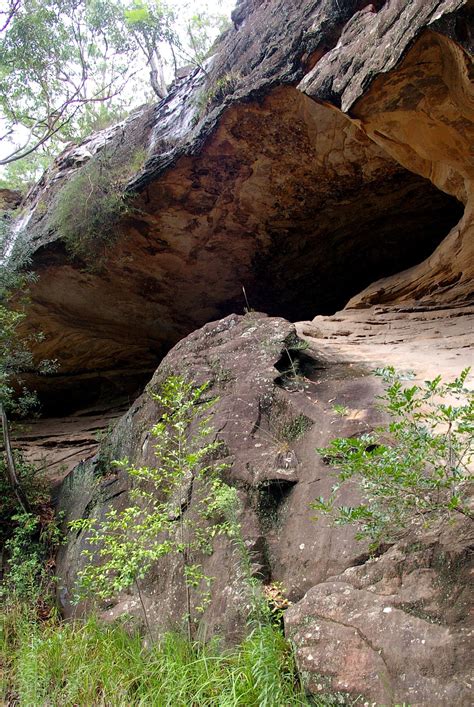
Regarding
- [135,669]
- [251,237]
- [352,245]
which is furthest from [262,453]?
[352,245]

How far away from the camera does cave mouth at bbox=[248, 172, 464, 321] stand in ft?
27.0

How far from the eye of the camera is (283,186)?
8.09 m

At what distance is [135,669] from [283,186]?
663 centimetres

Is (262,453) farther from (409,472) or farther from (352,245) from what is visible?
(352,245)

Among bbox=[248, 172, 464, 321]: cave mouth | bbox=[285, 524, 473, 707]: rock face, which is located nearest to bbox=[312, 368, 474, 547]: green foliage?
bbox=[285, 524, 473, 707]: rock face

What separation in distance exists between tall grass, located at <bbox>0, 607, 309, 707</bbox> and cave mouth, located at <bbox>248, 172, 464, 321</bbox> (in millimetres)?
6584

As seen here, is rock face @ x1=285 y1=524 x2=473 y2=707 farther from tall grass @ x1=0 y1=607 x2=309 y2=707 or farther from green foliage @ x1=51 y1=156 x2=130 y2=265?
green foliage @ x1=51 y1=156 x2=130 y2=265

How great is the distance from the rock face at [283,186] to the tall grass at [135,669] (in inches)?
170

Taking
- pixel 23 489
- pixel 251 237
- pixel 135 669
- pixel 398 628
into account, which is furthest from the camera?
pixel 251 237

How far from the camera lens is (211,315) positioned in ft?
36.1

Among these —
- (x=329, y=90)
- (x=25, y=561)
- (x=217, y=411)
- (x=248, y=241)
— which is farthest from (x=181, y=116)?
(x=25, y=561)

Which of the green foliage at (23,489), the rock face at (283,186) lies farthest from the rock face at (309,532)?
the rock face at (283,186)

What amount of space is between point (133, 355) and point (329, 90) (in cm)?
812

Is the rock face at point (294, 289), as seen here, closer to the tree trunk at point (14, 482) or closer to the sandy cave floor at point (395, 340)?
the sandy cave floor at point (395, 340)
